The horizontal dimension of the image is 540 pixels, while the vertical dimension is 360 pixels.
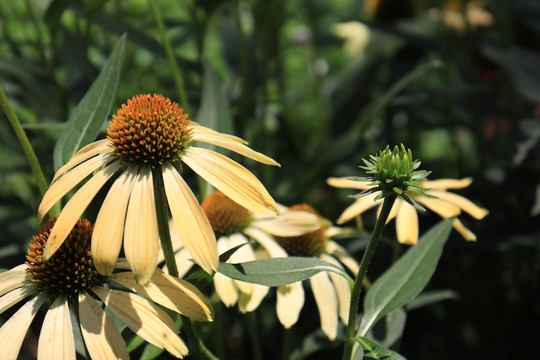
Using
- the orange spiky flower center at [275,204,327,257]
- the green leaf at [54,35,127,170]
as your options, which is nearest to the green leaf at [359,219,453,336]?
the orange spiky flower center at [275,204,327,257]

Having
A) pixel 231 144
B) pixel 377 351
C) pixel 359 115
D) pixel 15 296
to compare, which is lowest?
pixel 377 351

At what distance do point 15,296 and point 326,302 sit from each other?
1.17 feet

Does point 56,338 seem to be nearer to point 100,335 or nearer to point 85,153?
point 100,335

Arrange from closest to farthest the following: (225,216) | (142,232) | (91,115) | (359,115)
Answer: (142,232), (91,115), (225,216), (359,115)

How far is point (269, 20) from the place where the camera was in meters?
1.18

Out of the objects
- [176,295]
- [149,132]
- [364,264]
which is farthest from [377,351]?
[149,132]

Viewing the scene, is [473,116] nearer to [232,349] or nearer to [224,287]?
[232,349]

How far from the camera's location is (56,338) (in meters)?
0.51

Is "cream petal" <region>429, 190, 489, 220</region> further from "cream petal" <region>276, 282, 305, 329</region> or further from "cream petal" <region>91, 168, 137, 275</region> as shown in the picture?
"cream petal" <region>91, 168, 137, 275</region>

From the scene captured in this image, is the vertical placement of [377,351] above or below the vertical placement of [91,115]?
below

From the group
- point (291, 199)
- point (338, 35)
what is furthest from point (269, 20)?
point (338, 35)

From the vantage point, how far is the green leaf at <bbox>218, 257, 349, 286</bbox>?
536mm

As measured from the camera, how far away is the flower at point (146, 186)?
493 mm

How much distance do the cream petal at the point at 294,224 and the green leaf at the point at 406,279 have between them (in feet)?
0.35
